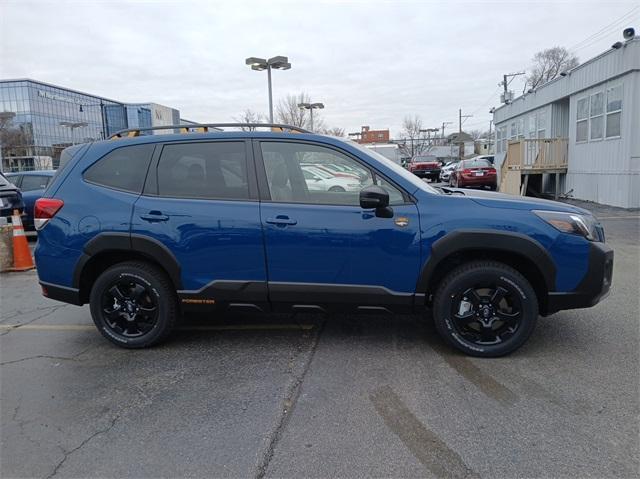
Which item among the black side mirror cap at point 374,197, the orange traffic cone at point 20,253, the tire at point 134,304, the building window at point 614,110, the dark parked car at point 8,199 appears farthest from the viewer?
the building window at point 614,110

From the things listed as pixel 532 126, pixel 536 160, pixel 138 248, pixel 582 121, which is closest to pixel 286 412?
pixel 138 248

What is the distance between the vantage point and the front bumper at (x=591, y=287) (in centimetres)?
369

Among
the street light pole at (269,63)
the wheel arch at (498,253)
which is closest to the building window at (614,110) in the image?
the street light pole at (269,63)

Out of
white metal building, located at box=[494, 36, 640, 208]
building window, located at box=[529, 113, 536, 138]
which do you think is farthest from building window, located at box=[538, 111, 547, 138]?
building window, located at box=[529, 113, 536, 138]

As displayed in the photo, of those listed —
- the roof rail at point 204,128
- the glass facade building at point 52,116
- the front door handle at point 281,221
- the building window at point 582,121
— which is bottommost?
the front door handle at point 281,221

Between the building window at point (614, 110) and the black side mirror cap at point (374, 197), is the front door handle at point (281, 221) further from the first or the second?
the building window at point (614, 110)

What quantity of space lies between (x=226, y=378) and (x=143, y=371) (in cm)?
72

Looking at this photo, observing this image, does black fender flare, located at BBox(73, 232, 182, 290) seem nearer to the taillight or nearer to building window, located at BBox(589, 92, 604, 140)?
the taillight

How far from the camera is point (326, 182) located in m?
4.01

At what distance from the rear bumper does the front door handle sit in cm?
188

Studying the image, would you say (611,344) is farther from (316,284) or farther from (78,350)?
(78,350)

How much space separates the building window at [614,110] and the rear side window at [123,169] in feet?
44.9

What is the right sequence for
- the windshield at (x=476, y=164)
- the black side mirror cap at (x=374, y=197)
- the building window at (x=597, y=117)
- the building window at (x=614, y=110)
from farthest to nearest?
the windshield at (x=476, y=164) < the building window at (x=597, y=117) < the building window at (x=614, y=110) < the black side mirror cap at (x=374, y=197)

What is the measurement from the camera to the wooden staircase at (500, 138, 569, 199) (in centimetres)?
1717
